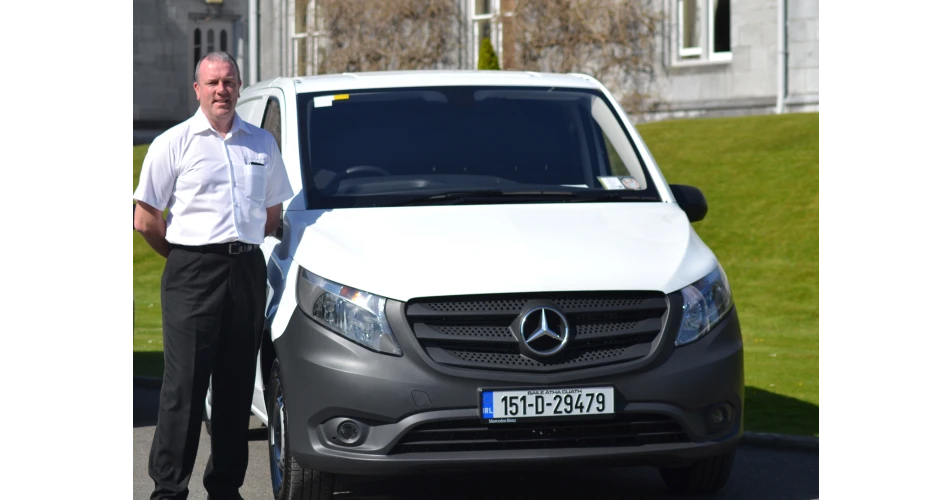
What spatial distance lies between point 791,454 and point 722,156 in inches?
513

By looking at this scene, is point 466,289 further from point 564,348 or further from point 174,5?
point 174,5

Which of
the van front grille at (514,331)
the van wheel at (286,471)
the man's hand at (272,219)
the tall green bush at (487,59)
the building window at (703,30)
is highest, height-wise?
the building window at (703,30)

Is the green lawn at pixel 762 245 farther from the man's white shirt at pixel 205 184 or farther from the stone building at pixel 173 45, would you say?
the stone building at pixel 173 45

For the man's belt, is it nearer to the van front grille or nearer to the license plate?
the van front grille

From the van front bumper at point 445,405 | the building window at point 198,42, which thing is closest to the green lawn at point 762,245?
the van front bumper at point 445,405

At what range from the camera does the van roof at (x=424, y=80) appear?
24.5ft

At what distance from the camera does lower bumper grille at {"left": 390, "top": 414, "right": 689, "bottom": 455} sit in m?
5.83

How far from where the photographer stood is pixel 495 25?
28.9m

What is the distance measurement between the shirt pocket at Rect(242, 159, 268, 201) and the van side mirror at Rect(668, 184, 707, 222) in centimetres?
201

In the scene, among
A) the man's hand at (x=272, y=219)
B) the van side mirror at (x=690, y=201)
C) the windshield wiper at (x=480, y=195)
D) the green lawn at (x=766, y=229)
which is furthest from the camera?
the green lawn at (x=766, y=229)

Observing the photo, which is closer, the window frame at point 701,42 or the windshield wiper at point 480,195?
the windshield wiper at point 480,195

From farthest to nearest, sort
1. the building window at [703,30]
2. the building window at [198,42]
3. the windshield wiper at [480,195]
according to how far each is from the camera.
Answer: the building window at [198,42] < the building window at [703,30] < the windshield wiper at [480,195]

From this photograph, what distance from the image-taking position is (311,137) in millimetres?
7121

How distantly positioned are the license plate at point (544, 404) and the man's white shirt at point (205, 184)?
1285 millimetres
